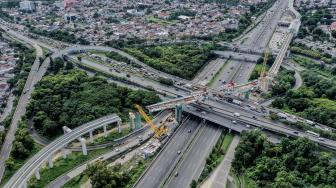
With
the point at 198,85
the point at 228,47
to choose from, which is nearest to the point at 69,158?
the point at 198,85

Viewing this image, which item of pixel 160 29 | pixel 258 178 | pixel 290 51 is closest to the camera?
pixel 258 178

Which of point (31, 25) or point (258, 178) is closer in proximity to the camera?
point (258, 178)

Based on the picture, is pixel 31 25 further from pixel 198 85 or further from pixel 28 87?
pixel 198 85

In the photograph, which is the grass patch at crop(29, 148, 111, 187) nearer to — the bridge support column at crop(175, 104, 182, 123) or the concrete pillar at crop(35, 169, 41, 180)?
the concrete pillar at crop(35, 169, 41, 180)

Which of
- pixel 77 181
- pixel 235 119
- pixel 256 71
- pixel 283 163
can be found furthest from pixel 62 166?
pixel 256 71

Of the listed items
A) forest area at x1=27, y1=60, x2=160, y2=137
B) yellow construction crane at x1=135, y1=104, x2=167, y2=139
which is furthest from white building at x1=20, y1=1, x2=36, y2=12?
yellow construction crane at x1=135, y1=104, x2=167, y2=139

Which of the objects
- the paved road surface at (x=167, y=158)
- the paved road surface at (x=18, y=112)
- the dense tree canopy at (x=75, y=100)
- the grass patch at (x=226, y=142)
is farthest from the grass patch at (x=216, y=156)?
the paved road surface at (x=18, y=112)
